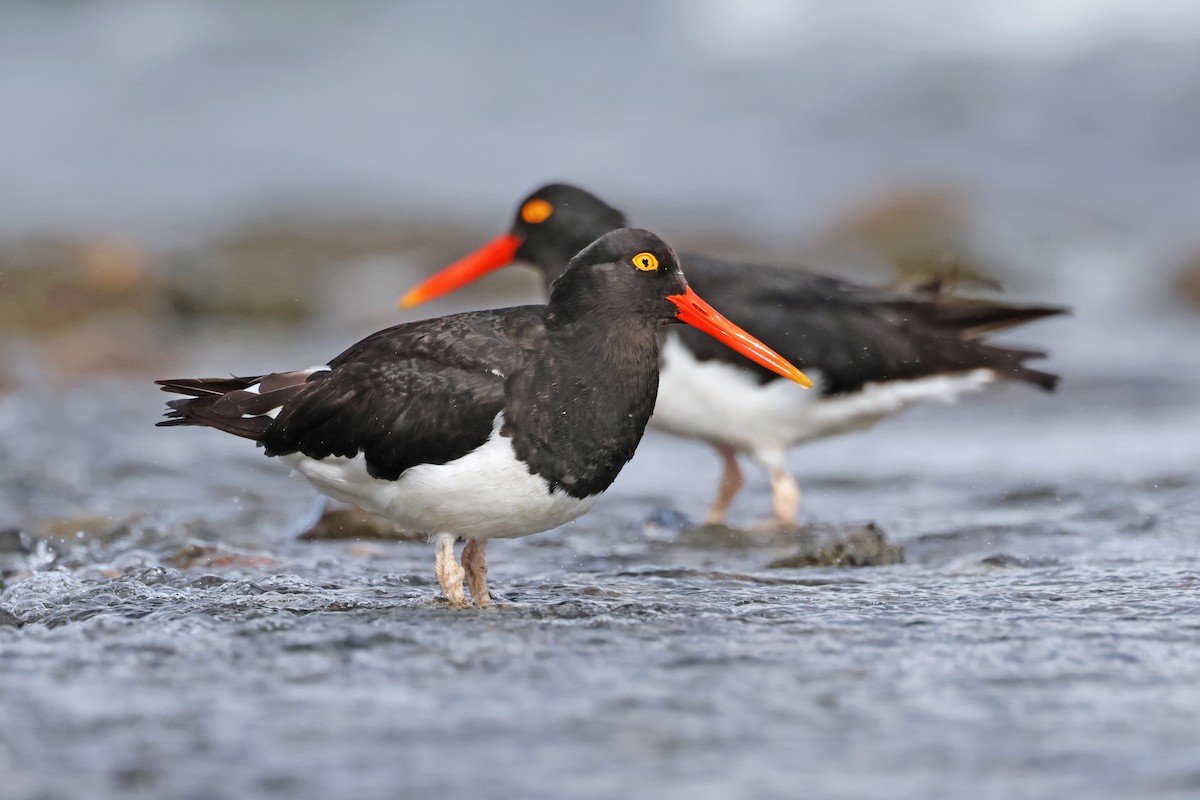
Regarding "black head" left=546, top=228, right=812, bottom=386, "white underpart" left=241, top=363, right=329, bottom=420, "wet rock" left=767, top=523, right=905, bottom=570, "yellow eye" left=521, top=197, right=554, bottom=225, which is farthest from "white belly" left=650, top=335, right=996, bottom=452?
"white underpart" left=241, top=363, right=329, bottom=420

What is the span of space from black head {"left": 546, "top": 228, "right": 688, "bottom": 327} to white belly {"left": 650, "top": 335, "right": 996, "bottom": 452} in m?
1.68

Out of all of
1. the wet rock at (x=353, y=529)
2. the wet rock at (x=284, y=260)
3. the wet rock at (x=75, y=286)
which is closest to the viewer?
the wet rock at (x=353, y=529)

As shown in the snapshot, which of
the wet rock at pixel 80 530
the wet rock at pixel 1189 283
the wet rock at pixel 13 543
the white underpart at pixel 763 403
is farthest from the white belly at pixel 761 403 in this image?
the wet rock at pixel 1189 283

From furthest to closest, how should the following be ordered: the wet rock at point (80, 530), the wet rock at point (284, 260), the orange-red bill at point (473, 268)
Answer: the wet rock at point (284, 260), the orange-red bill at point (473, 268), the wet rock at point (80, 530)

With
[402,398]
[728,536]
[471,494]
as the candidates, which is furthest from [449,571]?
[728,536]

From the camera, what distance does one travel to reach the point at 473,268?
7.46 m

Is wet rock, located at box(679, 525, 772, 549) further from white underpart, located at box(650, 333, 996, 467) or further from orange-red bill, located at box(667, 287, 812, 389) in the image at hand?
orange-red bill, located at box(667, 287, 812, 389)

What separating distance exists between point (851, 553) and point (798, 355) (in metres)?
1.34

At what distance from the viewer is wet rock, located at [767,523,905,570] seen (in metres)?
5.21

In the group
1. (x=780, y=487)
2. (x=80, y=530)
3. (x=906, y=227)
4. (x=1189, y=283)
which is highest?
(x=906, y=227)

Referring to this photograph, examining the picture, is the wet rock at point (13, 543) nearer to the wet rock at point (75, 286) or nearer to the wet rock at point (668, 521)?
the wet rock at point (668, 521)

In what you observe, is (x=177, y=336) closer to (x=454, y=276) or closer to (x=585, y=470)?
(x=454, y=276)

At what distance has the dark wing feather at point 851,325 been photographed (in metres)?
6.25

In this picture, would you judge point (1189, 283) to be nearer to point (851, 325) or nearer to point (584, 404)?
point (851, 325)
